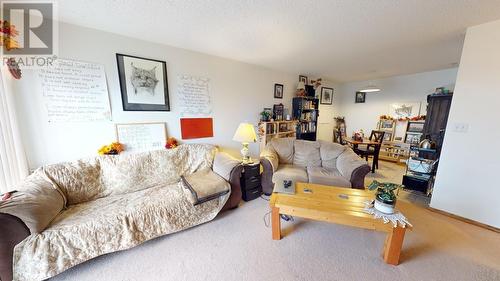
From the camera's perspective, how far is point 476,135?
196 cm

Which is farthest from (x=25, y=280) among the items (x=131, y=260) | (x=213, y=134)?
(x=213, y=134)

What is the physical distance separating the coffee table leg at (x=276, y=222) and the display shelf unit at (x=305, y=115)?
2769mm

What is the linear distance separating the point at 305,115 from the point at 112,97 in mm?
3792

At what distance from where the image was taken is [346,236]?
1838 millimetres

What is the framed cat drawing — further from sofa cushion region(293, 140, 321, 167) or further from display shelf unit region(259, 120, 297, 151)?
sofa cushion region(293, 140, 321, 167)

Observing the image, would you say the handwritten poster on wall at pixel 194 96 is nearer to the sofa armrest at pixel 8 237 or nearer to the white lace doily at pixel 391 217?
the sofa armrest at pixel 8 237

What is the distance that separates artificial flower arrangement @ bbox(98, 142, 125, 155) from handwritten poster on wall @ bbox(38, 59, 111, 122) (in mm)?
336

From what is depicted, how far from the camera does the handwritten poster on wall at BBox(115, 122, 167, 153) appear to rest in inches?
86.4

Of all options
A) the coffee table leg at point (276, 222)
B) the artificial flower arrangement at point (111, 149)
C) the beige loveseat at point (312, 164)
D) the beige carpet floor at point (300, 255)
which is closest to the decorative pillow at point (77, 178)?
the artificial flower arrangement at point (111, 149)

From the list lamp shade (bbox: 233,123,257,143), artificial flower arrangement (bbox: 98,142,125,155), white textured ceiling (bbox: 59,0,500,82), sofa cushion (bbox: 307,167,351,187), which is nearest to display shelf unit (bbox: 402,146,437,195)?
sofa cushion (bbox: 307,167,351,187)

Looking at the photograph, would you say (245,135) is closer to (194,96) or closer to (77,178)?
(194,96)

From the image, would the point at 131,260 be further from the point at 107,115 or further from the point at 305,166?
the point at 305,166

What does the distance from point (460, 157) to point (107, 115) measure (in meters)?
4.32

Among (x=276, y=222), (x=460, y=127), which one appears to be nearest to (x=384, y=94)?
(x=460, y=127)
